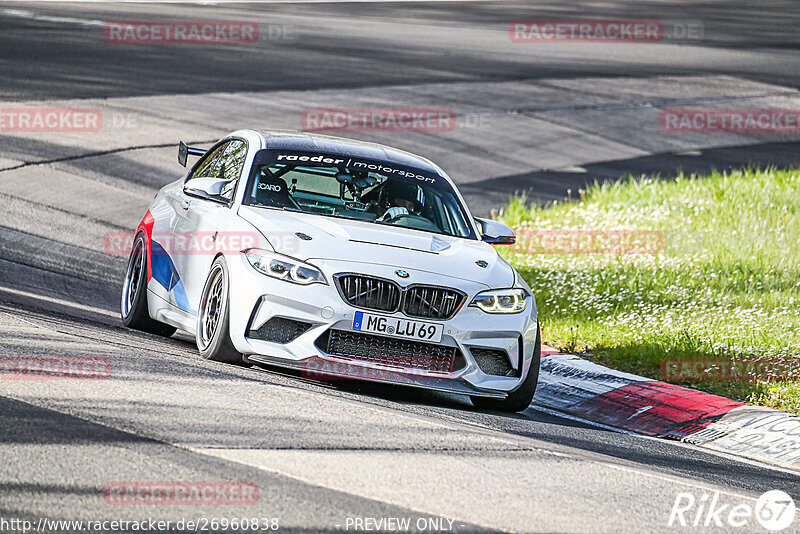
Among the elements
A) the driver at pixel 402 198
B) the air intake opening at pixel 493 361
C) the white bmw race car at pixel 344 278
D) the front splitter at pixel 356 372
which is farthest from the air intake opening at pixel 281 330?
the driver at pixel 402 198

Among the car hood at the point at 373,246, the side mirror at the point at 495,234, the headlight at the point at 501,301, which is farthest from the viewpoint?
the side mirror at the point at 495,234

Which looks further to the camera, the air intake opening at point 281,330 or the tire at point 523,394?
the tire at point 523,394

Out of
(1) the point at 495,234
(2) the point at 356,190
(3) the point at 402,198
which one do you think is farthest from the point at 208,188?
(1) the point at 495,234

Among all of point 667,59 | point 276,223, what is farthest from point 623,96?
point 276,223

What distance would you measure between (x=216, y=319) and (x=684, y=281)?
18.9 ft

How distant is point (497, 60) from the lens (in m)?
29.2

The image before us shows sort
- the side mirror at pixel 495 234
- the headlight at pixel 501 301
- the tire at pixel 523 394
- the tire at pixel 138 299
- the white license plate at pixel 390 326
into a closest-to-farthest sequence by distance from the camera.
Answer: the white license plate at pixel 390 326 → the headlight at pixel 501 301 → the tire at pixel 523 394 → the side mirror at pixel 495 234 → the tire at pixel 138 299

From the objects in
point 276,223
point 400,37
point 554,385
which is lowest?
point 554,385

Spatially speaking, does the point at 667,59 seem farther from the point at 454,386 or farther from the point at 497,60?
the point at 454,386

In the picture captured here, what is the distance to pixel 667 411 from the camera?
855cm

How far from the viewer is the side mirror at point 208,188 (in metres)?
8.42

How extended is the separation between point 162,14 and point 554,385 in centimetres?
2673

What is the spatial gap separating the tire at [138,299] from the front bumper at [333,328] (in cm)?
169

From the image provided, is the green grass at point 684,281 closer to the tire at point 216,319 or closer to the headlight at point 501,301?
the headlight at point 501,301
